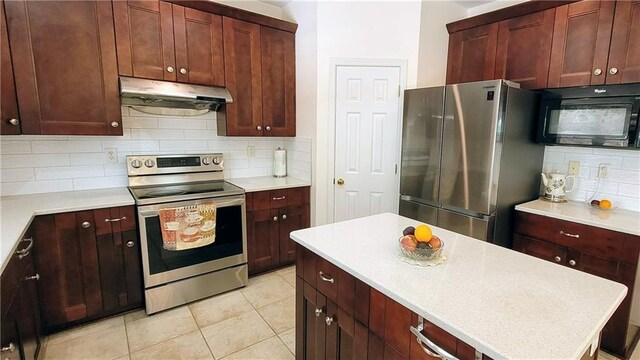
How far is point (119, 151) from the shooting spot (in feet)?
8.80

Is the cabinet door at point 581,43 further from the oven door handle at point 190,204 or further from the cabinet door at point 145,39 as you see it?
the cabinet door at point 145,39

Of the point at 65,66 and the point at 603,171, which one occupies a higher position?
the point at 65,66

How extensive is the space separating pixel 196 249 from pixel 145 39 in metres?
1.67

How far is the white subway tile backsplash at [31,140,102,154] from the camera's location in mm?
2404

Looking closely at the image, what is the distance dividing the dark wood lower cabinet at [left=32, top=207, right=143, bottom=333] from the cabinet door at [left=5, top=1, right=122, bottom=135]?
0.66 m

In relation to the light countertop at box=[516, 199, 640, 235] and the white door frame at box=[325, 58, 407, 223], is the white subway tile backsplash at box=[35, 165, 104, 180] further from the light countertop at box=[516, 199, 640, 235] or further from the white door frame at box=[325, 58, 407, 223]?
the light countertop at box=[516, 199, 640, 235]

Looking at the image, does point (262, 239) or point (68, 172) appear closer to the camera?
point (68, 172)

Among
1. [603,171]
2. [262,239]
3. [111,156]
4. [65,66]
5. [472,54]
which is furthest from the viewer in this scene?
[262,239]

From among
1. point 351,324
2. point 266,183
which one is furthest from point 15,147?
point 351,324

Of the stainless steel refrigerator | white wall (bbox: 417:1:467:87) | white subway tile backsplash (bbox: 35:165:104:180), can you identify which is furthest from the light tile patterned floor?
white wall (bbox: 417:1:467:87)

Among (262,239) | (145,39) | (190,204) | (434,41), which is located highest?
(434,41)

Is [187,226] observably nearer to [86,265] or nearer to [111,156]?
[86,265]

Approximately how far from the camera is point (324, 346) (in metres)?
1.53

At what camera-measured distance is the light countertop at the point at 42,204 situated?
5.31 ft
